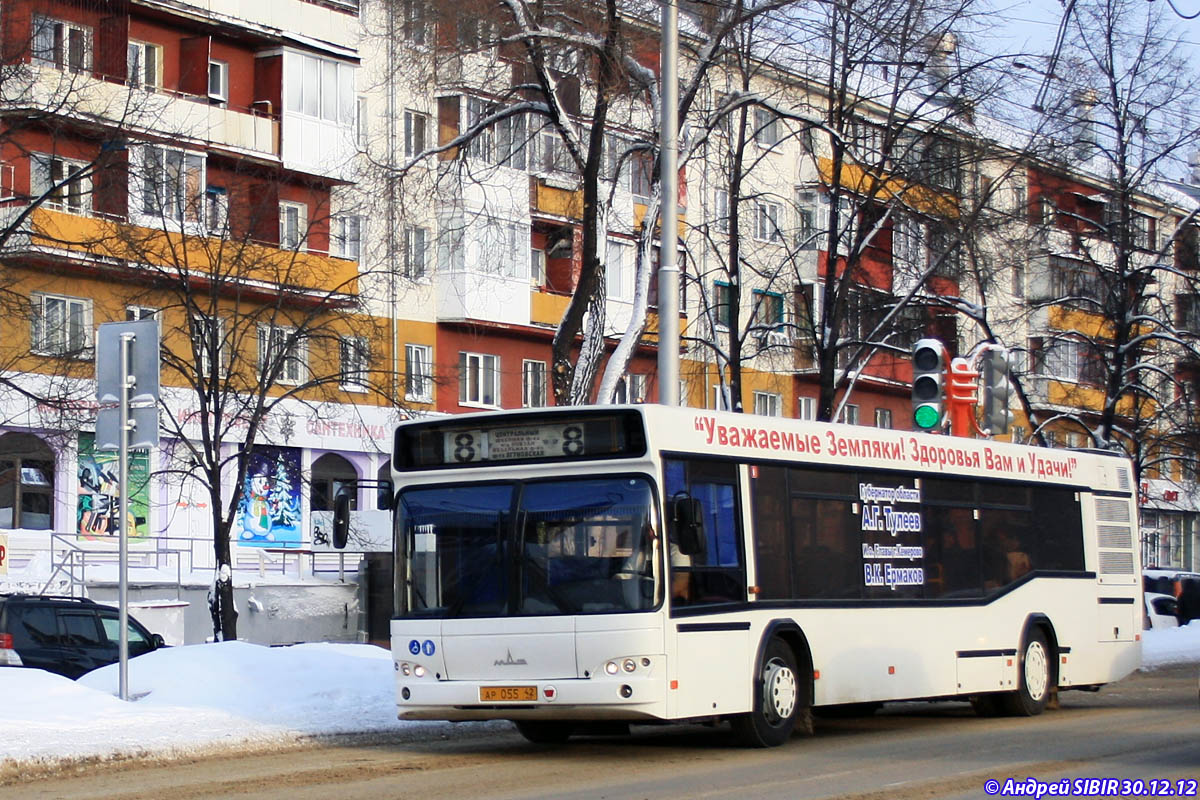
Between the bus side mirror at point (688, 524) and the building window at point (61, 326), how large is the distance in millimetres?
12693

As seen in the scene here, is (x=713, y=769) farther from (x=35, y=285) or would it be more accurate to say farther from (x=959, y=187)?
(x=35, y=285)

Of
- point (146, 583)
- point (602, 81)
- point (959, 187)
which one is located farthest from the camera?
point (146, 583)

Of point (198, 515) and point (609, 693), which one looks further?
point (198, 515)

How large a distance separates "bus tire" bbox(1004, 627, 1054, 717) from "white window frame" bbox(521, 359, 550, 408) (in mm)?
29247

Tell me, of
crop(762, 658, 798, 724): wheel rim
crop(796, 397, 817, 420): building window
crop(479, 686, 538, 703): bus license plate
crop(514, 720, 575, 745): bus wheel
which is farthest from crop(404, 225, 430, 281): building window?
crop(796, 397, 817, 420): building window

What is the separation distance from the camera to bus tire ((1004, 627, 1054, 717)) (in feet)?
60.1

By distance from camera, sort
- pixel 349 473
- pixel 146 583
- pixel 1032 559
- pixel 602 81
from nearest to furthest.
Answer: pixel 1032 559 → pixel 602 81 → pixel 146 583 → pixel 349 473

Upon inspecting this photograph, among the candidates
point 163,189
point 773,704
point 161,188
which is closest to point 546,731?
point 773,704

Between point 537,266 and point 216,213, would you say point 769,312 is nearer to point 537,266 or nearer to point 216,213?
point 537,266

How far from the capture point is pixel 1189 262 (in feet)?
128

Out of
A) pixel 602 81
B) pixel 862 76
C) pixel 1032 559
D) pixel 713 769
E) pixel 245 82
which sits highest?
pixel 245 82

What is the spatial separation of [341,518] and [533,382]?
110 ft

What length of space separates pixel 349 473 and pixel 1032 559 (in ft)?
92.4

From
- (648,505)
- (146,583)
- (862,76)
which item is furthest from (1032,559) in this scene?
(146,583)
